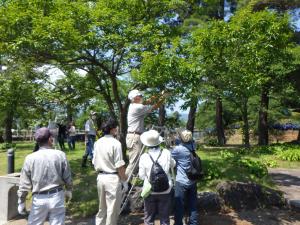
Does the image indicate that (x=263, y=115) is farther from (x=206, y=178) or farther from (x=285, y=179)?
(x=206, y=178)

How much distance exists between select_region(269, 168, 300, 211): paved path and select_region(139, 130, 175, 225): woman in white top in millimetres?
3998

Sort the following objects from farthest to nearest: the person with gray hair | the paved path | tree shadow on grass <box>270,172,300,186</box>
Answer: tree shadow on grass <box>270,172,300,186</box> < the paved path < the person with gray hair

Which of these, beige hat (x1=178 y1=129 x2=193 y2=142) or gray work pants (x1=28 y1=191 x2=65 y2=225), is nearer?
gray work pants (x1=28 y1=191 x2=65 y2=225)

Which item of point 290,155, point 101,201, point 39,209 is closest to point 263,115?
point 290,155

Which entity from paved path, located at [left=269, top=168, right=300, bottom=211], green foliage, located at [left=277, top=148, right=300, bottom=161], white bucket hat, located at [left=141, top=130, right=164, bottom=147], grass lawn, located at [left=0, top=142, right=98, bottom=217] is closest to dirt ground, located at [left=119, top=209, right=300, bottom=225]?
paved path, located at [left=269, top=168, right=300, bottom=211]

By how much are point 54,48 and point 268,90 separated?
14.2 meters

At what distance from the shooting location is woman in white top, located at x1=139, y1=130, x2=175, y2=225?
553 cm

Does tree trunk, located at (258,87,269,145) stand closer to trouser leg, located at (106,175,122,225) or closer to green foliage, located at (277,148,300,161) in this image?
green foliage, located at (277,148,300,161)

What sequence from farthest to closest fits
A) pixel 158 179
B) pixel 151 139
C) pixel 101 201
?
pixel 101 201, pixel 151 139, pixel 158 179

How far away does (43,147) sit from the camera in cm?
477

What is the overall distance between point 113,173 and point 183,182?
51.8 inches

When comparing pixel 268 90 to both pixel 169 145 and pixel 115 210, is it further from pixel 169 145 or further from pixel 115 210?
pixel 115 210

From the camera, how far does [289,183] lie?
1045cm

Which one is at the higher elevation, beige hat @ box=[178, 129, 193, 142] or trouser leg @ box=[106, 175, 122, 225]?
beige hat @ box=[178, 129, 193, 142]
